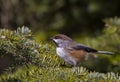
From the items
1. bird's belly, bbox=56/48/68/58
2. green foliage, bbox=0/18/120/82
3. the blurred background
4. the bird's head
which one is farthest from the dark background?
green foliage, bbox=0/18/120/82

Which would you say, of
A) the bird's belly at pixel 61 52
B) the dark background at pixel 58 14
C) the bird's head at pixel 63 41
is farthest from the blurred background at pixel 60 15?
the bird's belly at pixel 61 52

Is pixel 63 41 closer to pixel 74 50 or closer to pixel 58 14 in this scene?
pixel 74 50

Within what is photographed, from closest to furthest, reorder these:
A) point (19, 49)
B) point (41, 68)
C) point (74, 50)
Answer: point (41, 68) < point (19, 49) < point (74, 50)

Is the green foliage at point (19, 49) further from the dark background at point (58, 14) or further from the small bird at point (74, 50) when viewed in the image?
the dark background at point (58, 14)

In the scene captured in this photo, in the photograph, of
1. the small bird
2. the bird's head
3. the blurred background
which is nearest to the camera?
the small bird

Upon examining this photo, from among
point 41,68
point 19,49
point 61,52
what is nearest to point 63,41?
point 61,52

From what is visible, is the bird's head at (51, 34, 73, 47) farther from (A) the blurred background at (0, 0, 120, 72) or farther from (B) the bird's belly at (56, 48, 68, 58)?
(A) the blurred background at (0, 0, 120, 72)

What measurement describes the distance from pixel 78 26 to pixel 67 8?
1.21 feet

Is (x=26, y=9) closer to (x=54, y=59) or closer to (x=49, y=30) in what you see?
(x=49, y=30)

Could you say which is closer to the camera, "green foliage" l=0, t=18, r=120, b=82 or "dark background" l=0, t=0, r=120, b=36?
"green foliage" l=0, t=18, r=120, b=82

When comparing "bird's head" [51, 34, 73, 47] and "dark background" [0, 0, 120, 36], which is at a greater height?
"dark background" [0, 0, 120, 36]

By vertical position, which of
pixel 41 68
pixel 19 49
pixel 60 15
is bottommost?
pixel 41 68

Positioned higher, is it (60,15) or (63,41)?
(60,15)

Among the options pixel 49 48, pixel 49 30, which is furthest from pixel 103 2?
pixel 49 48
